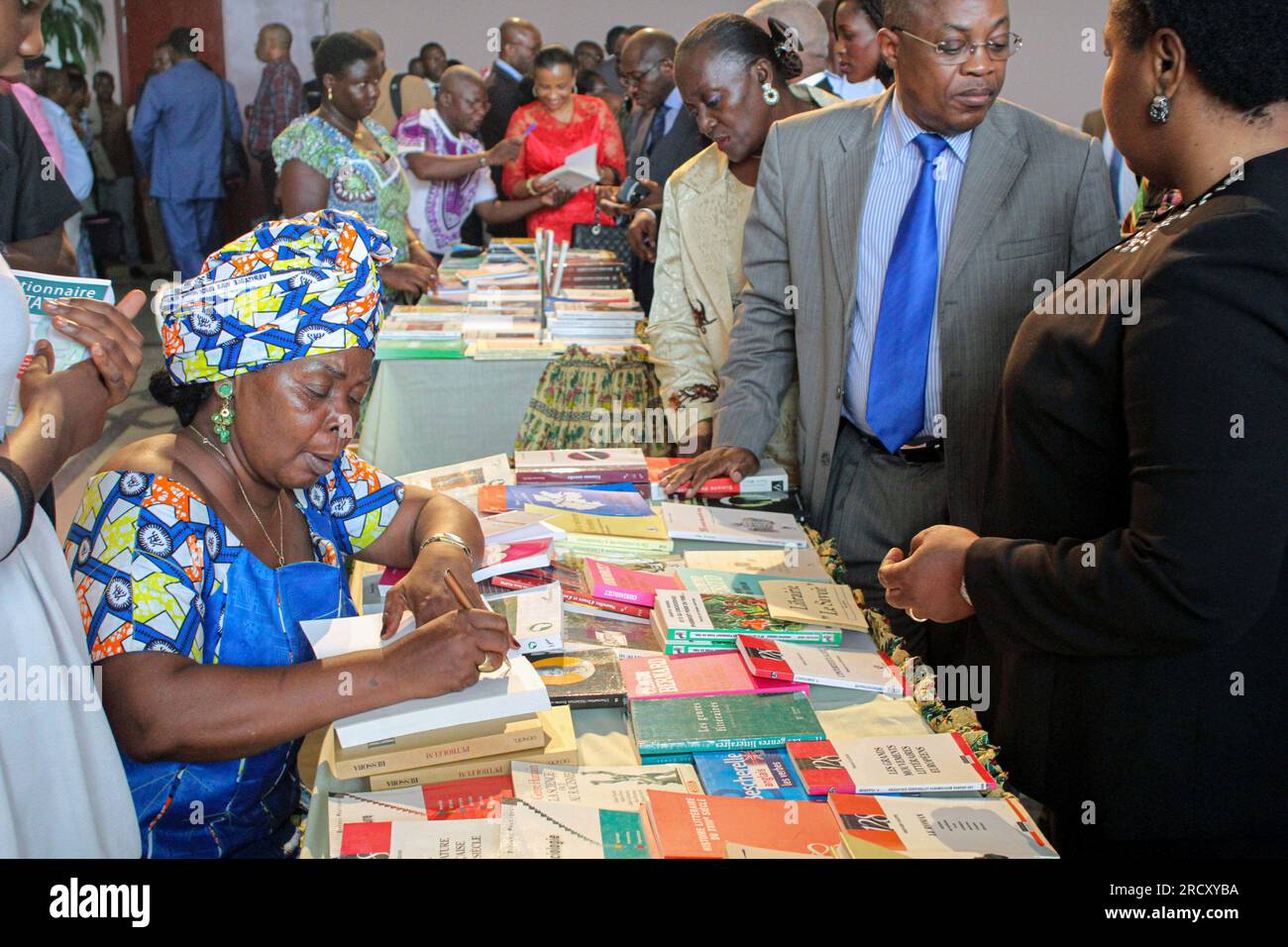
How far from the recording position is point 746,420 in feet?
8.64

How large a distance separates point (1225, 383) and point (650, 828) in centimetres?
84

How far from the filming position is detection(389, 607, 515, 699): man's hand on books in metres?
1.53

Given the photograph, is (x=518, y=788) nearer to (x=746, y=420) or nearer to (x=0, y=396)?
(x=0, y=396)

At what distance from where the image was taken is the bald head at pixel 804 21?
4039mm

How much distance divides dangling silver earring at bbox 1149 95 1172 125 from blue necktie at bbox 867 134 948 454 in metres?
1.01

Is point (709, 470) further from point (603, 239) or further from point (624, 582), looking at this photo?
point (603, 239)

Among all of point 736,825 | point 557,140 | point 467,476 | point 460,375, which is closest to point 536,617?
point 736,825

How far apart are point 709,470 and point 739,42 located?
126 centimetres

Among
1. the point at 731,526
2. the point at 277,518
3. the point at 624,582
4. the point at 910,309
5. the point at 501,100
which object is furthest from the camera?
the point at 501,100

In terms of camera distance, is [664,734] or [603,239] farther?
[603,239]

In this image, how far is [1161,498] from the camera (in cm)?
128

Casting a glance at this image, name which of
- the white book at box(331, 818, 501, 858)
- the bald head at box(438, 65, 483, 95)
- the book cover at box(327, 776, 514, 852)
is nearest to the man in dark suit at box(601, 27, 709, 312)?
the bald head at box(438, 65, 483, 95)

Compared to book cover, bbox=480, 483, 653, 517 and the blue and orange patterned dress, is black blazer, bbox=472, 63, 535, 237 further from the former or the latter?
the blue and orange patterned dress

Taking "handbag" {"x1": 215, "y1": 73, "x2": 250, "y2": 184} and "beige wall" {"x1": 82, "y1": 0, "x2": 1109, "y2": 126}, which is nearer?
"handbag" {"x1": 215, "y1": 73, "x2": 250, "y2": 184}
